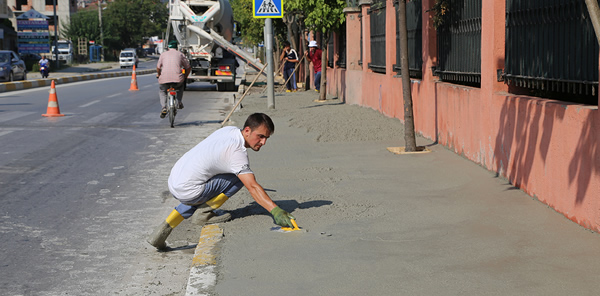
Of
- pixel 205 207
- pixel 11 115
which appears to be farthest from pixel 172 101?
pixel 205 207

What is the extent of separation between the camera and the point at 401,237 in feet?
19.1

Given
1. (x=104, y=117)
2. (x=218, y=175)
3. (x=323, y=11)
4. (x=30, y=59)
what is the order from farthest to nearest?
(x=30, y=59) → (x=323, y=11) → (x=104, y=117) → (x=218, y=175)

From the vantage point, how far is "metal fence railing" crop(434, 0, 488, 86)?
31.9 ft

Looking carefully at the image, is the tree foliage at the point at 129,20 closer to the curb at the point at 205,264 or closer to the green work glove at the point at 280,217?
the curb at the point at 205,264

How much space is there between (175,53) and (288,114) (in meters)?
3.07

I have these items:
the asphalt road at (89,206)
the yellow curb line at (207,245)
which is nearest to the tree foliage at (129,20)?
the asphalt road at (89,206)

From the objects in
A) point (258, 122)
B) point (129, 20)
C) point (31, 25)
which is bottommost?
point (258, 122)

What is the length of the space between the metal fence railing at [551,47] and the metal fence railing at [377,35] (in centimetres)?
824

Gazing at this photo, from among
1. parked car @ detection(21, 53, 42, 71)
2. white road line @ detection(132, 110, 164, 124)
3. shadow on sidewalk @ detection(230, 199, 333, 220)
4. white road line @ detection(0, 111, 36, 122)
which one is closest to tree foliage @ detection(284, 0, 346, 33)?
white road line @ detection(132, 110, 164, 124)

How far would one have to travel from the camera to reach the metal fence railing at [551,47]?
631 cm

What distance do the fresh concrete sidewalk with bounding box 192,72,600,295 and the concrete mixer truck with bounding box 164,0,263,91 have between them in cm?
1828

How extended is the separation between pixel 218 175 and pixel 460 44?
5.28 m

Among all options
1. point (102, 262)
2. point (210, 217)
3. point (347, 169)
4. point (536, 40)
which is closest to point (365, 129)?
point (347, 169)

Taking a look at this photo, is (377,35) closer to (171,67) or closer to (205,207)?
(171,67)
